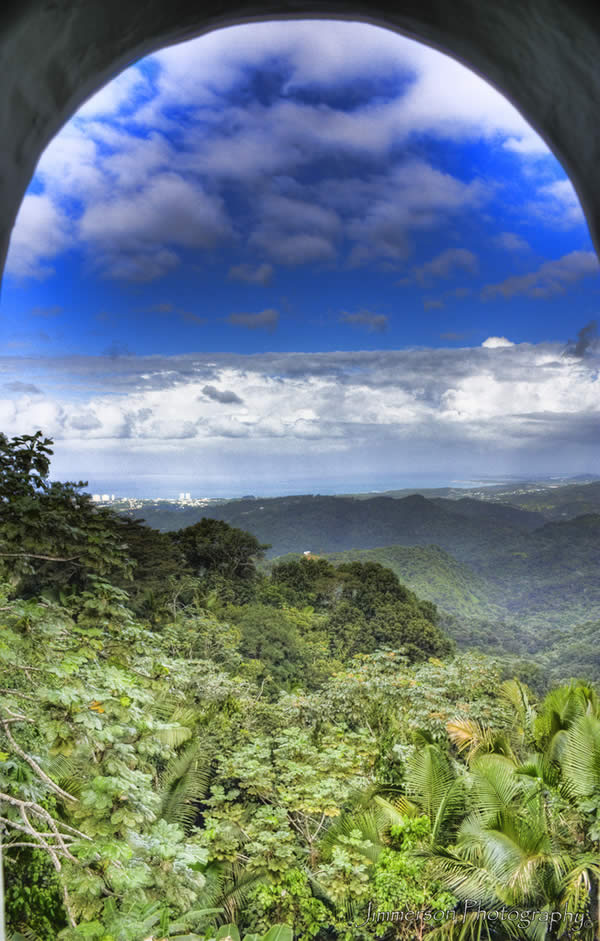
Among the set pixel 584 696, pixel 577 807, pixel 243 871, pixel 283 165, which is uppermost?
pixel 283 165

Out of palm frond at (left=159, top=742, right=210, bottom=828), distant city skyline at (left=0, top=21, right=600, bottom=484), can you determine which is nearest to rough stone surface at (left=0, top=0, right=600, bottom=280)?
palm frond at (left=159, top=742, right=210, bottom=828)

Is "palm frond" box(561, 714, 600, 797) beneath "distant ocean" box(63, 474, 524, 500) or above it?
beneath

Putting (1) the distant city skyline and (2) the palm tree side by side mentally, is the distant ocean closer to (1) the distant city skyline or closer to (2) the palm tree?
(1) the distant city skyline

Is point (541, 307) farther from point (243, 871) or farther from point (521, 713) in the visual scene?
point (243, 871)

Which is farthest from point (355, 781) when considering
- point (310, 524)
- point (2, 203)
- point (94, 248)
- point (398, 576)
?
point (94, 248)
